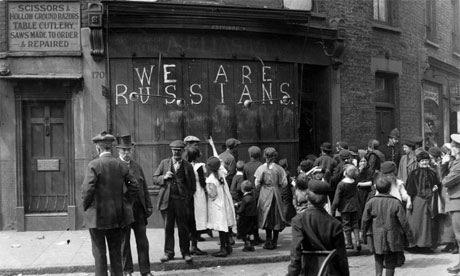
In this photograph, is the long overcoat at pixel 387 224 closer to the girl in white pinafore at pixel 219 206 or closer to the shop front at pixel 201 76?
the girl in white pinafore at pixel 219 206

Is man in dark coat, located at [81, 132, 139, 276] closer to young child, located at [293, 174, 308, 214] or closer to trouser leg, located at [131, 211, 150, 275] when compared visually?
trouser leg, located at [131, 211, 150, 275]

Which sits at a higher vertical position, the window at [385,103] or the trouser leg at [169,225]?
the window at [385,103]

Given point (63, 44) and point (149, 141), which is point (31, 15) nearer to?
point (63, 44)

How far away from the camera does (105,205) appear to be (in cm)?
661

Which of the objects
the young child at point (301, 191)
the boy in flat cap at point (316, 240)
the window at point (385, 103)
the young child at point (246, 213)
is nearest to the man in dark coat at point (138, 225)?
the young child at point (246, 213)

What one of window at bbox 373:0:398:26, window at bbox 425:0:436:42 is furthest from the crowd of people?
window at bbox 425:0:436:42

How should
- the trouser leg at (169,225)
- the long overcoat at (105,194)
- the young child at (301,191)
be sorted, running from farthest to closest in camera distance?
the young child at (301,191), the trouser leg at (169,225), the long overcoat at (105,194)

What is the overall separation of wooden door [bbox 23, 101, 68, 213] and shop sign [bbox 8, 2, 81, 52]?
1184mm

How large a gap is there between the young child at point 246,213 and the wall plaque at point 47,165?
4225mm

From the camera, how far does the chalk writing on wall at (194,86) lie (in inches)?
432

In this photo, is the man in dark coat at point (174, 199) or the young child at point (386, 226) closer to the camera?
the young child at point (386, 226)

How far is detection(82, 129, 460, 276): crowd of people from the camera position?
22.2 ft

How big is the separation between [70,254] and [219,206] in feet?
8.44

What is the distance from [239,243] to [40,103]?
507 centimetres
